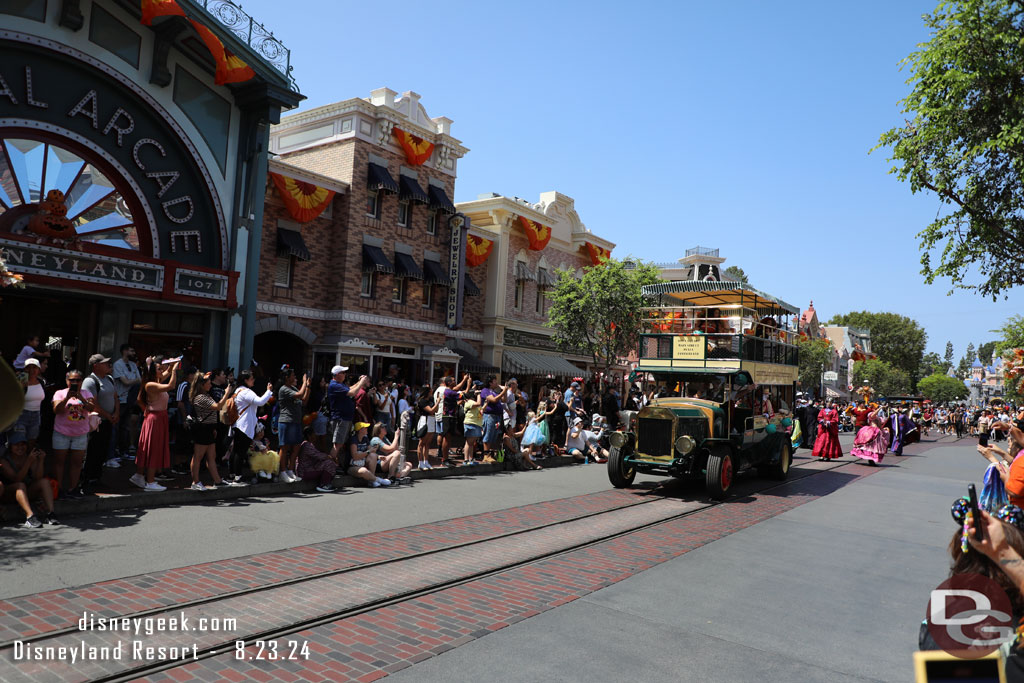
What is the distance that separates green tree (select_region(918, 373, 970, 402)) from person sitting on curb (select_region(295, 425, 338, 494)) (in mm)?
104143

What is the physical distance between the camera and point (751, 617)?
5535mm

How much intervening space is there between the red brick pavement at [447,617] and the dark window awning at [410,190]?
1753cm

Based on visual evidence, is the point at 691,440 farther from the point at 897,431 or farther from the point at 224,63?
the point at 897,431

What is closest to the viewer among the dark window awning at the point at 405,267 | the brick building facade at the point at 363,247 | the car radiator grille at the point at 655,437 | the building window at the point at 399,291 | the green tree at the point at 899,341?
the car radiator grille at the point at 655,437

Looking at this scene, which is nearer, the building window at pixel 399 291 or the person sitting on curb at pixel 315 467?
the person sitting on curb at pixel 315 467

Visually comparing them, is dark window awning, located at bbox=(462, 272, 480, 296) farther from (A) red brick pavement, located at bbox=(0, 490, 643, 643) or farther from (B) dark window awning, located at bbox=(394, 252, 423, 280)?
(A) red brick pavement, located at bbox=(0, 490, 643, 643)

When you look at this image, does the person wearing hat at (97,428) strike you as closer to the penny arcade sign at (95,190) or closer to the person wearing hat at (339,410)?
the person wearing hat at (339,410)

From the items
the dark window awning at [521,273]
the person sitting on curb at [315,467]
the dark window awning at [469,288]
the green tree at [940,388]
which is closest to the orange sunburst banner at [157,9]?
the person sitting on curb at [315,467]

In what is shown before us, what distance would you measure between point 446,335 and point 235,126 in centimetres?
1189

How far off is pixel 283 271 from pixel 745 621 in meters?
18.4

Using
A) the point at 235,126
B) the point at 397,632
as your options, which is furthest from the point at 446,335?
the point at 397,632

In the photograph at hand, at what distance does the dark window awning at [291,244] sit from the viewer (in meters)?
20.1

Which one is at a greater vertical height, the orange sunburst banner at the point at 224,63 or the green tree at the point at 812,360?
the orange sunburst banner at the point at 224,63

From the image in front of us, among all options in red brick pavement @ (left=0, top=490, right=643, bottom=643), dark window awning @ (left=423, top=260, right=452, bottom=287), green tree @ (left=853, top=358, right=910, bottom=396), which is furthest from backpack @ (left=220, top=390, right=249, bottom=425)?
green tree @ (left=853, top=358, right=910, bottom=396)
